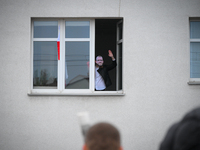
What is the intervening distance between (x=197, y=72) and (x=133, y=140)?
2099mm

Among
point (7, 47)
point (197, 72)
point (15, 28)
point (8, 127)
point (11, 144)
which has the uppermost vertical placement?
point (15, 28)

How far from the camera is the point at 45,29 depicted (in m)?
5.87

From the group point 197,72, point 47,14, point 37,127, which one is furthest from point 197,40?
point 37,127

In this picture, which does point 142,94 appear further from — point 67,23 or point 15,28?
point 15,28

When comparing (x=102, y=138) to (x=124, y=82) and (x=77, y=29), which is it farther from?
(x=77, y=29)

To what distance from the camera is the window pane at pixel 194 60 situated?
19.3ft

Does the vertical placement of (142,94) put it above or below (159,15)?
below

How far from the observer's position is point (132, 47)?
5.65 meters

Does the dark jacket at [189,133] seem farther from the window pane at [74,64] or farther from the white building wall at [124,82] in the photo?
the window pane at [74,64]

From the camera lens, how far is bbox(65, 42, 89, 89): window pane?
5867 mm

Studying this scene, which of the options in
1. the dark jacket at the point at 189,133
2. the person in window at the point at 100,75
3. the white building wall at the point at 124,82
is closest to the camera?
the dark jacket at the point at 189,133

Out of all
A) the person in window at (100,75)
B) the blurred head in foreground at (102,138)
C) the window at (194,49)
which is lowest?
the blurred head in foreground at (102,138)

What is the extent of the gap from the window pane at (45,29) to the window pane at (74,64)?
15.5 inches

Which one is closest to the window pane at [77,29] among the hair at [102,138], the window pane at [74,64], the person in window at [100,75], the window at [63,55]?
the window at [63,55]
